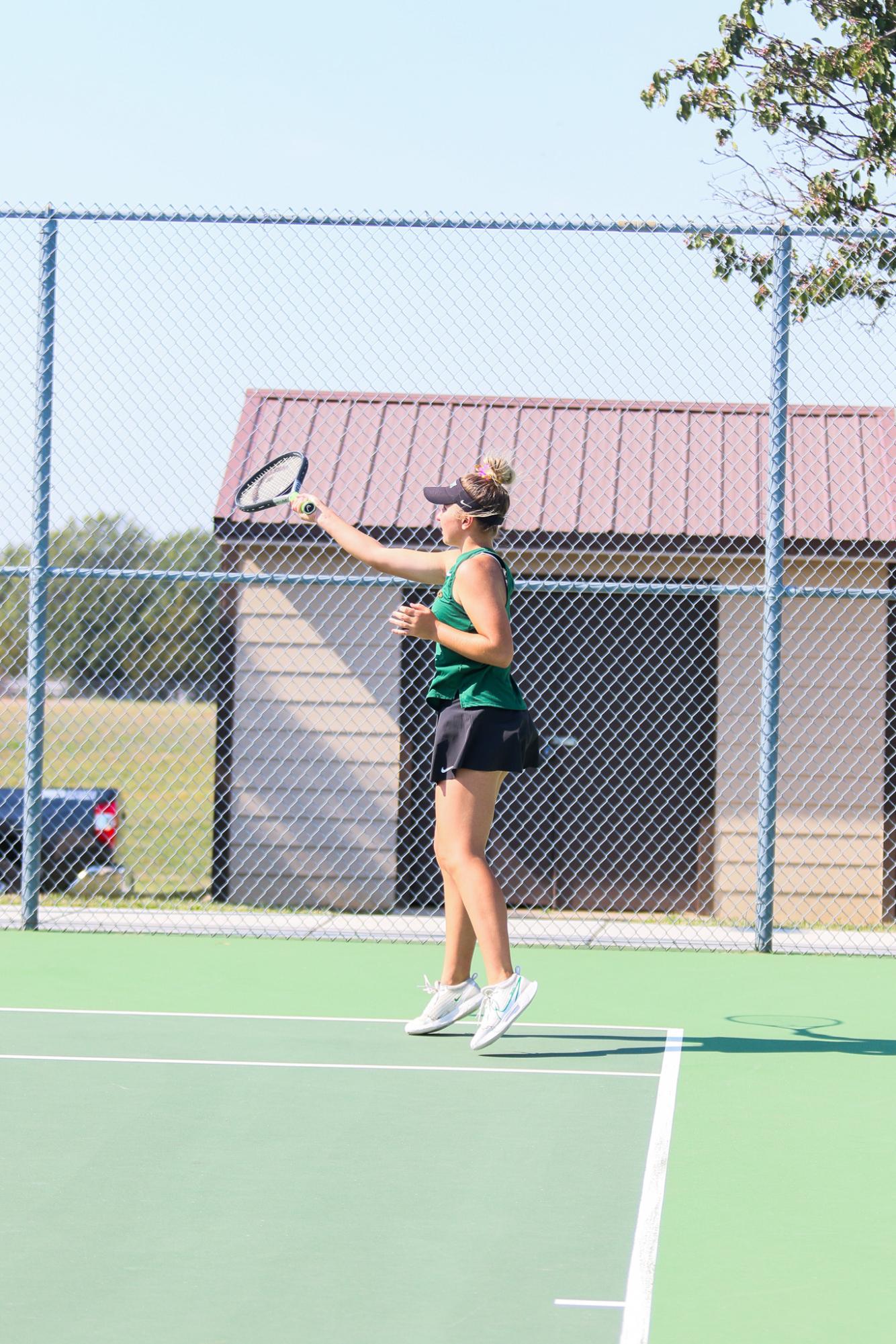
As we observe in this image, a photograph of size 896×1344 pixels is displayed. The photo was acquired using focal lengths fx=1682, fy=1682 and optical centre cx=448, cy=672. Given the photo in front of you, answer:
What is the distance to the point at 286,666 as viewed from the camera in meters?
11.9

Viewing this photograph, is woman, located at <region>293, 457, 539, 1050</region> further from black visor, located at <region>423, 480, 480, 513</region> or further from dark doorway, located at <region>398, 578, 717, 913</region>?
dark doorway, located at <region>398, 578, 717, 913</region>

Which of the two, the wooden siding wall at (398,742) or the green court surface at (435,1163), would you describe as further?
the wooden siding wall at (398,742)

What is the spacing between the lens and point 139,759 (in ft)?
119

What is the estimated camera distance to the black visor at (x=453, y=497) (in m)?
6.18

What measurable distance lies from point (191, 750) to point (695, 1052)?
1198 inches

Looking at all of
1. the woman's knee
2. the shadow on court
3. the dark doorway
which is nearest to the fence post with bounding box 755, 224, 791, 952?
the shadow on court

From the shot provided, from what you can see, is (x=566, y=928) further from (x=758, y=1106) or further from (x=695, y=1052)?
(x=758, y=1106)

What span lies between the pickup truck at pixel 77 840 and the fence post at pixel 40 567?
9.92 feet

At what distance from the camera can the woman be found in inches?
238

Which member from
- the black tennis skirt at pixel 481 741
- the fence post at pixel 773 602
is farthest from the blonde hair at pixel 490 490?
the fence post at pixel 773 602

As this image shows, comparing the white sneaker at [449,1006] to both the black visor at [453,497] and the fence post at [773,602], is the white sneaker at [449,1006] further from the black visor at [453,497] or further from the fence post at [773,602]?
the fence post at [773,602]

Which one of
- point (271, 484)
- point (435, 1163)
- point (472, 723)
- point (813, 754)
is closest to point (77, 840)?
point (813, 754)

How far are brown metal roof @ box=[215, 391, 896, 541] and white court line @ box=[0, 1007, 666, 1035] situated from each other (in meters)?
5.30

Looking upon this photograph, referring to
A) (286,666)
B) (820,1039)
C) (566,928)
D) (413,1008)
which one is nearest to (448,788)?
(413,1008)
